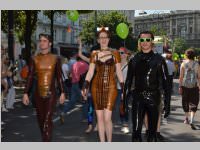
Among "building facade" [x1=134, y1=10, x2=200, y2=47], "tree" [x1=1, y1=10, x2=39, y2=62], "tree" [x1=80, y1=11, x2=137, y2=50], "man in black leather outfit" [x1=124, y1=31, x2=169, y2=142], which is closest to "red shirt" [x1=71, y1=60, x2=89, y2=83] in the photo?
"man in black leather outfit" [x1=124, y1=31, x2=169, y2=142]

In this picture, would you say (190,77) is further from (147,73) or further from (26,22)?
(26,22)

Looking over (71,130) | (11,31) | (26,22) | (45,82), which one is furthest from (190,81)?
(26,22)

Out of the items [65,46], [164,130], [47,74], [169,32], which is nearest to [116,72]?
[47,74]

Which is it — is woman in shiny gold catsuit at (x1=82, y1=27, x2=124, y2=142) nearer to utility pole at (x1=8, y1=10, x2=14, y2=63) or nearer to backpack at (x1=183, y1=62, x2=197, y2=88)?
backpack at (x1=183, y1=62, x2=197, y2=88)

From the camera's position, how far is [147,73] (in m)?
6.24

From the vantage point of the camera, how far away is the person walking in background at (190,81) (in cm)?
1045

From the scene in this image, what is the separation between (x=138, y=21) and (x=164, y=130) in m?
147

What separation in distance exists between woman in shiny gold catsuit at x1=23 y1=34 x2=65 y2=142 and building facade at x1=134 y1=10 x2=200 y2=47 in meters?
136

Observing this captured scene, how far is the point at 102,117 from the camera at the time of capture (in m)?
6.92

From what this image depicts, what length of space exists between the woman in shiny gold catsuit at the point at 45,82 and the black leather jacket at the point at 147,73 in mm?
1102

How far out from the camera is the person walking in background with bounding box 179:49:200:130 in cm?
1045

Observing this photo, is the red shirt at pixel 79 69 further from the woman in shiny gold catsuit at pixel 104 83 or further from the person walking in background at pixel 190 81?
the woman in shiny gold catsuit at pixel 104 83

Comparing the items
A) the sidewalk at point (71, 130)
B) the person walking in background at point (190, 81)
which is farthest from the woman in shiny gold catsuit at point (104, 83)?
the person walking in background at point (190, 81)

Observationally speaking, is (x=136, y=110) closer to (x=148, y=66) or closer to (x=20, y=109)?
(x=148, y=66)
